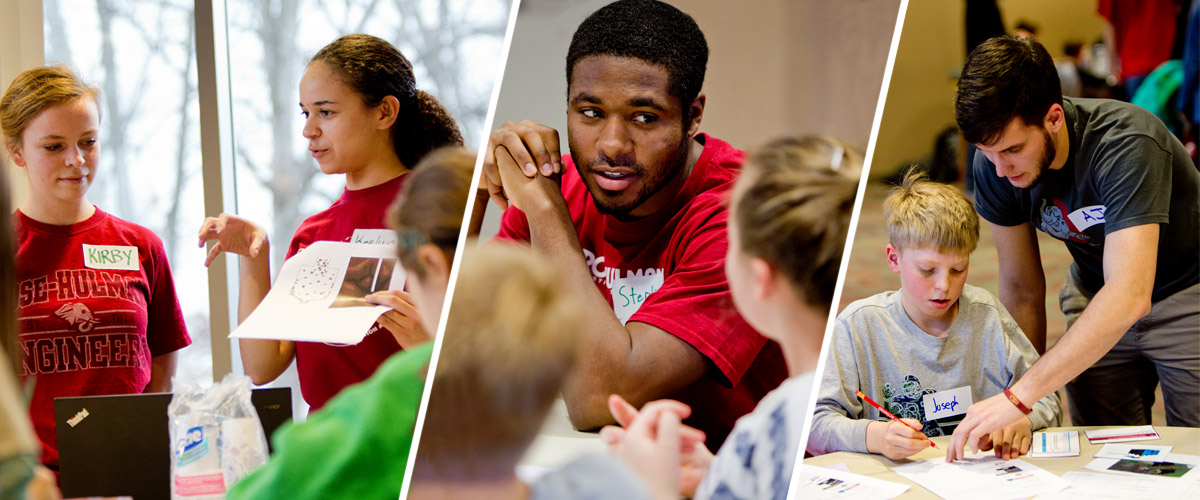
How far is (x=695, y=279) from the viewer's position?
1017 mm

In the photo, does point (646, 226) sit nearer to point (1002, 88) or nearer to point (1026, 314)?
point (1002, 88)

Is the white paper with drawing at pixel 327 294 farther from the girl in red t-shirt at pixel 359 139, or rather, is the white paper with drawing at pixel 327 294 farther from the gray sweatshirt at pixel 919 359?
the gray sweatshirt at pixel 919 359

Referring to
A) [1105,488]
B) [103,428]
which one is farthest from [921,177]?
[103,428]

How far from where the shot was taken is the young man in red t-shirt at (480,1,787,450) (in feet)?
3.26

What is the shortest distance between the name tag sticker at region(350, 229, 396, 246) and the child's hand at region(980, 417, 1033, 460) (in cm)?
129

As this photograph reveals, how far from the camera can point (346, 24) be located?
2309 millimetres

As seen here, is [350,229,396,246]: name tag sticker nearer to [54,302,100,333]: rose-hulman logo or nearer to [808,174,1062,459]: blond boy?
[54,302,100,333]: rose-hulman logo

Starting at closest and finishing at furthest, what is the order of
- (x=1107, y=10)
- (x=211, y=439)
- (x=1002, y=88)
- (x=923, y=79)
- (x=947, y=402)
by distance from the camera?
(x=211, y=439) → (x=1002, y=88) → (x=947, y=402) → (x=1107, y=10) → (x=923, y=79)

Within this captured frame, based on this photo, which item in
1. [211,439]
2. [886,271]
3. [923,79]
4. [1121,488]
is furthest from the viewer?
[923,79]

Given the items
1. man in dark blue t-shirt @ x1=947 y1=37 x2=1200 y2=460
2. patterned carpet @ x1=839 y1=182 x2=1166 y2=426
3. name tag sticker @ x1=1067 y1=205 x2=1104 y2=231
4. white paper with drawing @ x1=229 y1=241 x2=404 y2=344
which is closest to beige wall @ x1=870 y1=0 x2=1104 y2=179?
patterned carpet @ x1=839 y1=182 x2=1166 y2=426

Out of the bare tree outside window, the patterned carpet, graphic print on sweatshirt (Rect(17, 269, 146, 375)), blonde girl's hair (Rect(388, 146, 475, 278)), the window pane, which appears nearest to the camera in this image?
blonde girl's hair (Rect(388, 146, 475, 278))

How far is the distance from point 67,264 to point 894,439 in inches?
72.9

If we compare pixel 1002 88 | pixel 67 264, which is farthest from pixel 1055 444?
pixel 67 264

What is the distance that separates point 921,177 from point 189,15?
81.8 inches
